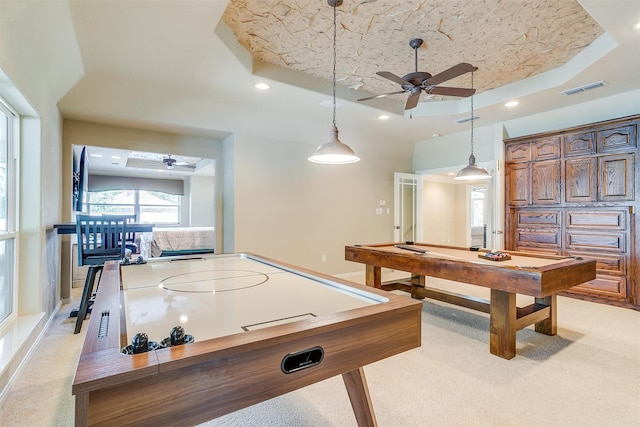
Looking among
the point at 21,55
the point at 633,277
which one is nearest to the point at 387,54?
the point at 21,55

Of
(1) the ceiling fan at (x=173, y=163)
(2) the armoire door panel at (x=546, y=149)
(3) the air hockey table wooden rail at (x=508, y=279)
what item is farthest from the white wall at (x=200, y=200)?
(2) the armoire door panel at (x=546, y=149)

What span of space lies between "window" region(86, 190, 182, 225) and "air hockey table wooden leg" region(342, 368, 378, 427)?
9200 millimetres

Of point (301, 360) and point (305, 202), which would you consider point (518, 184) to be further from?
point (301, 360)

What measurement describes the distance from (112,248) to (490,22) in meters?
4.28

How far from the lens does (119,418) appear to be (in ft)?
2.40

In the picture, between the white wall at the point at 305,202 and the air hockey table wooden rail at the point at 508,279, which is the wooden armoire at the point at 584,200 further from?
the white wall at the point at 305,202

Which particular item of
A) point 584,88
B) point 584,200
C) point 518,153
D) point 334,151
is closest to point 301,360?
point 334,151

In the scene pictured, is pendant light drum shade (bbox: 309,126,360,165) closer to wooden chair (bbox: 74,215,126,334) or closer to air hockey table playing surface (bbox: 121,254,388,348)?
air hockey table playing surface (bbox: 121,254,388,348)

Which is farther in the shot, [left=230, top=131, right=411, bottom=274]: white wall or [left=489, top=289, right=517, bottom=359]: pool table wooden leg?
[left=230, top=131, right=411, bottom=274]: white wall

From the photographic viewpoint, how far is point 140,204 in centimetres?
951

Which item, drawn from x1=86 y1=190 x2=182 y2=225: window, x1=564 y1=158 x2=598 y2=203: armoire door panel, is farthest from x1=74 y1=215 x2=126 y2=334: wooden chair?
x1=86 y1=190 x2=182 y2=225: window

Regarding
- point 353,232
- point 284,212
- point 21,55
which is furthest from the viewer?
point 353,232

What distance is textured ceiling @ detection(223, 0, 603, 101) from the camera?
2.54 meters

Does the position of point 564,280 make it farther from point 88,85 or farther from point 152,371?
point 88,85
